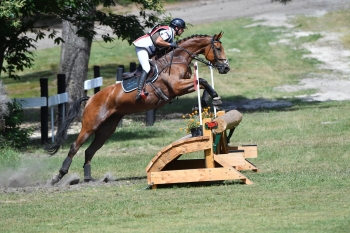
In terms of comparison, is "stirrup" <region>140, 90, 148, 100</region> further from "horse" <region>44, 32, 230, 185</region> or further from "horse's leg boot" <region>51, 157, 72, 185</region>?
"horse's leg boot" <region>51, 157, 72, 185</region>

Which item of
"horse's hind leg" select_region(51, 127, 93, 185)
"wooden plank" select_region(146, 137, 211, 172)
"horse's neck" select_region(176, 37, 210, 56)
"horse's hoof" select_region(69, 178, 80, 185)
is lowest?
"horse's hoof" select_region(69, 178, 80, 185)

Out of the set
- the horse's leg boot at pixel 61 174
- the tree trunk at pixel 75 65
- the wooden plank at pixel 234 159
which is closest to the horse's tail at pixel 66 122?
the horse's leg boot at pixel 61 174

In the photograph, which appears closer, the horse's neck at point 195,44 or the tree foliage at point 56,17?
the horse's neck at point 195,44

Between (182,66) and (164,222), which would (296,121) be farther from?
(164,222)

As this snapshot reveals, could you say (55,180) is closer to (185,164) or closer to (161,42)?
(185,164)

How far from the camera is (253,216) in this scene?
9711 mm

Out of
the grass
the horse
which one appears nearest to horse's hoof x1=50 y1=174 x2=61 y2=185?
the horse

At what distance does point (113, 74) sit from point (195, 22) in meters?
8.65

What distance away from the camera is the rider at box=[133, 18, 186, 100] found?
1357 cm

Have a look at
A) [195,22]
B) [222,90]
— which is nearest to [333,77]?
[222,90]

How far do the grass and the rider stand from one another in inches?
74.1

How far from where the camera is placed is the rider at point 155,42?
13.6 metres

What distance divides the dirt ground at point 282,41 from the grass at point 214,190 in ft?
2.93

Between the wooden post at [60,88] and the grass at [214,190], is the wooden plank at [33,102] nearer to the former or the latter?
the wooden post at [60,88]
